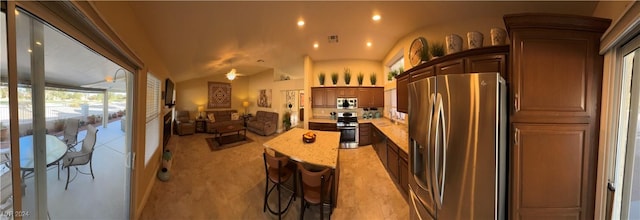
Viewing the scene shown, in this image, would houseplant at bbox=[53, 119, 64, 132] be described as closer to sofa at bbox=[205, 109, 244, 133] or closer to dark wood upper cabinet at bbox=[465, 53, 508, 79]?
dark wood upper cabinet at bbox=[465, 53, 508, 79]

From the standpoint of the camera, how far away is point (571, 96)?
3.97 ft

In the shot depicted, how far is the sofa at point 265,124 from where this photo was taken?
21.2 ft

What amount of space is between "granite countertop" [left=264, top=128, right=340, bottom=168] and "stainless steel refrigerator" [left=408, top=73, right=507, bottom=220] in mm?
909

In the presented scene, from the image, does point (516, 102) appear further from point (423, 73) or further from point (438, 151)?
point (423, 73)

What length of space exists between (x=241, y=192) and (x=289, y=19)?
2638 millimetres

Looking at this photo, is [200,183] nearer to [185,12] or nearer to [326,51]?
[185,12]

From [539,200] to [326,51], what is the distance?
3.97 meters

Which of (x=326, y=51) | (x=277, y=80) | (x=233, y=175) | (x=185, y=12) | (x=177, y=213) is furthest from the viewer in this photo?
(x=277, y=80)

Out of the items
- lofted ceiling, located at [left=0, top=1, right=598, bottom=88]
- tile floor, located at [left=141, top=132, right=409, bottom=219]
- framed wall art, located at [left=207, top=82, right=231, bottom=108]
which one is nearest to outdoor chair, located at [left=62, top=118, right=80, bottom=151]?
lofted ceiling, located at [left=0, top=1, right=598, bottom=88]

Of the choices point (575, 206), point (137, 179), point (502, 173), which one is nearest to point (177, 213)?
point (137, 179)

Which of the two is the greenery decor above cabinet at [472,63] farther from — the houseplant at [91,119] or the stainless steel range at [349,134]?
the houseplant at [91,119]

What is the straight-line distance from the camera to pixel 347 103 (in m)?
5.01

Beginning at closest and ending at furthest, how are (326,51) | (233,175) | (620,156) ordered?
(620,156)
(233,175)
(326,51)

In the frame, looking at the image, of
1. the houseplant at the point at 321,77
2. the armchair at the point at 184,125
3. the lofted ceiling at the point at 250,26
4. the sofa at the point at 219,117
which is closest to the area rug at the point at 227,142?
the sofa at the point at 219,117
